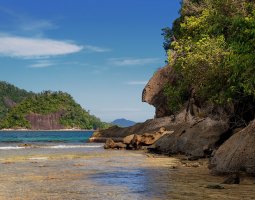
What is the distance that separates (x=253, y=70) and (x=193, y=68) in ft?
28.0

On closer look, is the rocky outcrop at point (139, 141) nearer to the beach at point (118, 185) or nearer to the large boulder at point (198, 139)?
the large boulder at point (198, 139)

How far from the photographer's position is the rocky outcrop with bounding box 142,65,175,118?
63594 millimetres

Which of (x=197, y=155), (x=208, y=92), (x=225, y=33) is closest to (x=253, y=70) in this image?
(x=208, y=92)

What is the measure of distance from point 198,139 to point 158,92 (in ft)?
126

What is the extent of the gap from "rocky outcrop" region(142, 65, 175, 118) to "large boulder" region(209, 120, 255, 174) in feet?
149

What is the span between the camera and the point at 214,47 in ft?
85.5

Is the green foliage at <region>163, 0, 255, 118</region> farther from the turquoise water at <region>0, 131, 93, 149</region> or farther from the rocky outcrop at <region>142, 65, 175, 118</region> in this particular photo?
the rocky outcrop at <region>142, 65, 175, 118</region>

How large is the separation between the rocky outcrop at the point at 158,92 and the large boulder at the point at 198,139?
31.1 metres

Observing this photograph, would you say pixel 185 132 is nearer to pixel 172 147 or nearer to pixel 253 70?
pixel 172 147

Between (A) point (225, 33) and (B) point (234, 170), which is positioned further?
(A) point (225, 33)

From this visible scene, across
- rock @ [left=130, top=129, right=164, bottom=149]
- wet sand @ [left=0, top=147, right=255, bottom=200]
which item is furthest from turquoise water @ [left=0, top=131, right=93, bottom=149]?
wet sand @ [left=0, top=147, right=255, bottom=200]

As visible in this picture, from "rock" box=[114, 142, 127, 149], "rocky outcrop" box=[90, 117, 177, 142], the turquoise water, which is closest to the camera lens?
"rock" box=[114, 142, 127, 149]

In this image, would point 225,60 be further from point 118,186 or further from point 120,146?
point 120,146

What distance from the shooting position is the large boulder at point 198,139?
26219 millimetres
